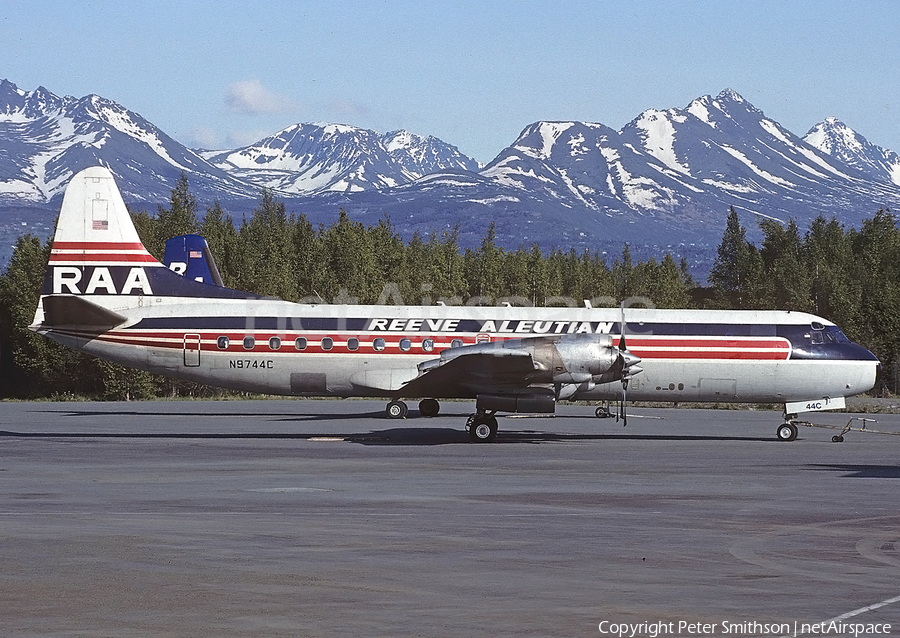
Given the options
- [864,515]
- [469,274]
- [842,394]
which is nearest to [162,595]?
[864,515]

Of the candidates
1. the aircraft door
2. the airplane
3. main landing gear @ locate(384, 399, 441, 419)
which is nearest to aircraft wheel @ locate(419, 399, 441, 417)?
main landing gear @ locate(384, 399, 441, 419)

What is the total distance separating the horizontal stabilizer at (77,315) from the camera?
33.0 m

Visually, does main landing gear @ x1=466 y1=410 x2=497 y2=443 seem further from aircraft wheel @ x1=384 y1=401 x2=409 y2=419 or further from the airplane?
aircraft wheel @ x1=384 y1=401 x2=409 y2=419

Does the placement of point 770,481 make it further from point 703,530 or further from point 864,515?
point 703,530

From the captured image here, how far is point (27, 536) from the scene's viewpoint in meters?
15.2

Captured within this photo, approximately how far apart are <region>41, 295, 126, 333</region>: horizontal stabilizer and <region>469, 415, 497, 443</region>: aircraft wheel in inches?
426

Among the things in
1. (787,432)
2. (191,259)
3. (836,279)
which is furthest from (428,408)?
(836,279)

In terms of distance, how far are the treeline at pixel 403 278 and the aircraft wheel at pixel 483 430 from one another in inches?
455

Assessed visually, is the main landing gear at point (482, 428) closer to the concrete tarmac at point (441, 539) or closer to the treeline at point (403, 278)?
the concrete tarmac at point (441, 539)

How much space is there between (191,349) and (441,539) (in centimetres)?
1966

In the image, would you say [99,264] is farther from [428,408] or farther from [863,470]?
[863,470]

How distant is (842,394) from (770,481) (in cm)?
1201

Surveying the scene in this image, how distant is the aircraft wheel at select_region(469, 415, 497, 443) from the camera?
105ft

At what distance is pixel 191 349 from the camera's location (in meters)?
33.4
